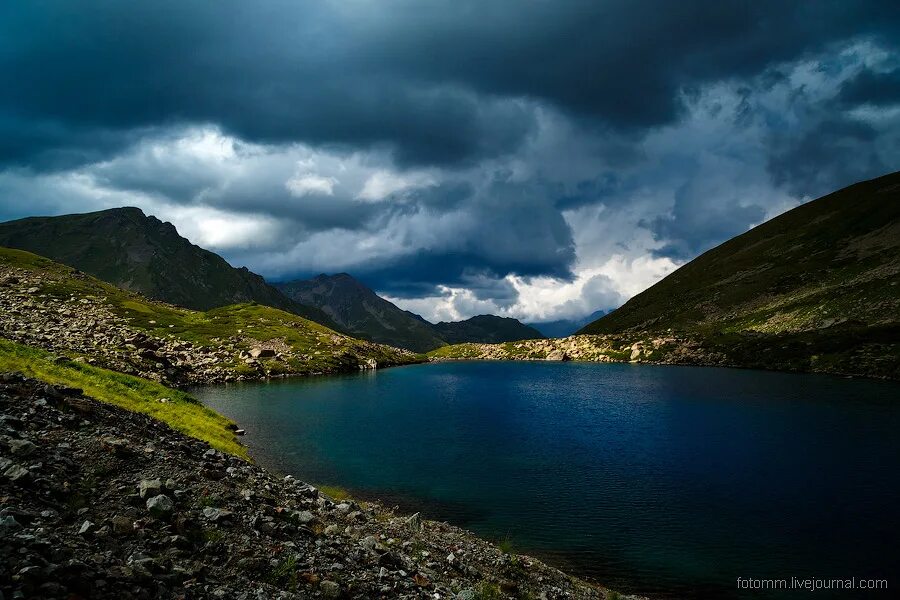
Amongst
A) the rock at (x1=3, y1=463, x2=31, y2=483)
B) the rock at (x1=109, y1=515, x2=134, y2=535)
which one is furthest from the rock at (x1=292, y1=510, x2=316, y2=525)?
the rock at (x1=3, y1=463, x2=31, y2=483)

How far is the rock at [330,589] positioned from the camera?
14.5 metres

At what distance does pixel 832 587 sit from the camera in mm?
26281

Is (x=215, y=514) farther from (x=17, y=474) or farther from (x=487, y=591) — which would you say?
(x=487, y=591)

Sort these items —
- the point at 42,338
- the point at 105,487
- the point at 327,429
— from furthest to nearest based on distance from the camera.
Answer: the point at 42,338 < the point at 327,429 < the point at 105,487

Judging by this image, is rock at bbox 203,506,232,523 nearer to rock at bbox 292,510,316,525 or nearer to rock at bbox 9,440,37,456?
rock at bbox 292,510,316,525

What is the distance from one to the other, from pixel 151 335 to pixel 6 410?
153 m

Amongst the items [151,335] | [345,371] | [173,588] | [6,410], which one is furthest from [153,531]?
[345,371]

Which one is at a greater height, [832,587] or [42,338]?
[42,338]

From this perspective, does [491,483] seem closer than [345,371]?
Yes

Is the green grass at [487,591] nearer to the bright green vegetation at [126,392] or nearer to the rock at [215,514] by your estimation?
the rock at [215,514]

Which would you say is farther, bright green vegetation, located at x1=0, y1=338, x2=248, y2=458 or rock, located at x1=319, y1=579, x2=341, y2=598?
bright green vegetation, located at x1=0, y1=338, x2=248, y2=458

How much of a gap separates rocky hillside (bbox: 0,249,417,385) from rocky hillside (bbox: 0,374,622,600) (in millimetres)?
80021

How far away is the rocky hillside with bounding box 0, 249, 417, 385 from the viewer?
10625 cm

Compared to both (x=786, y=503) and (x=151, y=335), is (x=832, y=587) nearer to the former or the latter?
(x=786, y=503)
